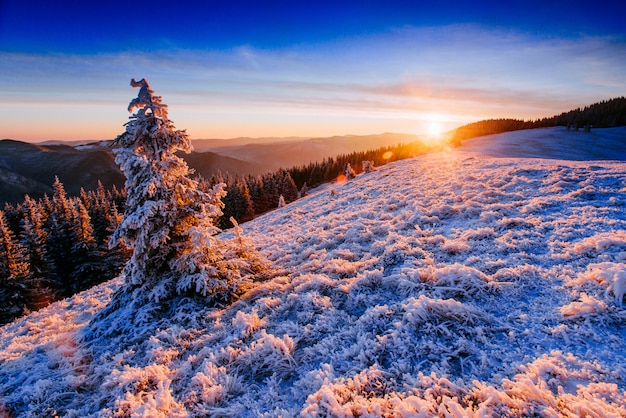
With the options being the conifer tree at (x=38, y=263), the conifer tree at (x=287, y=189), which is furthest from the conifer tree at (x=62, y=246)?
the conifer tree at (x=287, y=189)

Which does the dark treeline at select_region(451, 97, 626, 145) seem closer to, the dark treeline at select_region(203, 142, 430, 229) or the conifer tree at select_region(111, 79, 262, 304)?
the dark treeline at select_region(203, 142, 430, 229)

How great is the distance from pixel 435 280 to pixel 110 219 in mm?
49590

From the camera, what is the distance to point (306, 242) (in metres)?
11.5

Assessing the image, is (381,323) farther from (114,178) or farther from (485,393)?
(114,178)

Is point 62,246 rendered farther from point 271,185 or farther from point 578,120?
point 578,120

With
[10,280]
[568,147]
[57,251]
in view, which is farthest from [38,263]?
[568,147]

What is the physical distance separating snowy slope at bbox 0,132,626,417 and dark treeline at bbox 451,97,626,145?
53762 mm

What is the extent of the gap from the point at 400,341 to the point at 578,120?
92985 mm

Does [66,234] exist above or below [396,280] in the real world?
below

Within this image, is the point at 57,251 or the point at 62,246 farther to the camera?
the point at 62,246

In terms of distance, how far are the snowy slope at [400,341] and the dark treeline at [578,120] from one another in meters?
53.8

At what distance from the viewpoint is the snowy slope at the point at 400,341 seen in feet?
11.4

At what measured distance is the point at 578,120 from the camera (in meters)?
67.9

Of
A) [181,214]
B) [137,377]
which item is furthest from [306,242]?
[137,377]
